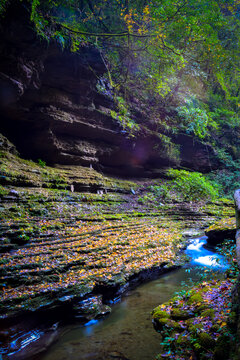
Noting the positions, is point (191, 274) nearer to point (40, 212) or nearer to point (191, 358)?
point (191, 358)

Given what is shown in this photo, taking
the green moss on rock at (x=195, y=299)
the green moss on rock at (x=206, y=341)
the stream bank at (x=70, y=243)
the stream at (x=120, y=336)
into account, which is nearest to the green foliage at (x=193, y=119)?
the stream bank at (x=70, y=243)

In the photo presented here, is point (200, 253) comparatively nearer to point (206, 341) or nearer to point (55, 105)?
point (206, 341)

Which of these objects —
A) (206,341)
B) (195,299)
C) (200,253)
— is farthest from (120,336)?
(200,253)

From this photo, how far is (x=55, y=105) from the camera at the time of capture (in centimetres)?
1127

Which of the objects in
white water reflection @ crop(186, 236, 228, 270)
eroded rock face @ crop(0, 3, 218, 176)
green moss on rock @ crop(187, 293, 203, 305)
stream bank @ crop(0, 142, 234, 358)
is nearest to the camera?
green moss on rock @ crop(187, 293, 203, 305)

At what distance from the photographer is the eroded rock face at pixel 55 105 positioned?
863cm

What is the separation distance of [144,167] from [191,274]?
10.5 m

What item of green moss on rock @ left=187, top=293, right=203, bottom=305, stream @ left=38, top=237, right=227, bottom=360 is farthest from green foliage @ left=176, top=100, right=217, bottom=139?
green moss on rock @ left=187, top=293, right=203, bottom=305

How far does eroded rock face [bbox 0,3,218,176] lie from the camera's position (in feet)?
28.3

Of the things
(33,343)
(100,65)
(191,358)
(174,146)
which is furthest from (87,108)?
(191,358)

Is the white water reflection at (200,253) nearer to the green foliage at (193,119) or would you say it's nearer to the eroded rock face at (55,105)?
the eroded rock face at (55,105)

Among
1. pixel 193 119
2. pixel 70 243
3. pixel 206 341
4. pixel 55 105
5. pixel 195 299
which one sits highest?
pixel 193 119

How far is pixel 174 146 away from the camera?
17641mm

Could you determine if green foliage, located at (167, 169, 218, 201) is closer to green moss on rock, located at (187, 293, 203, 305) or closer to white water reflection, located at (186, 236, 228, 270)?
white water reflection, located at (186, 236, 228, 270)
